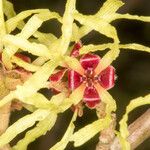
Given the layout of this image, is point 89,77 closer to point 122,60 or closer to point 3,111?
point 3,111

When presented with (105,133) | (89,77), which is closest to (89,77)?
(89,77)

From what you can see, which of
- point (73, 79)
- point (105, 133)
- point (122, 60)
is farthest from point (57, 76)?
point (122, 60)

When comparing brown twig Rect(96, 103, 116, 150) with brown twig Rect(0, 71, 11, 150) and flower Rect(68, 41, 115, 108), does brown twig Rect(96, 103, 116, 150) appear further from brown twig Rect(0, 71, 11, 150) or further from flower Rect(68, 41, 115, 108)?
brown twig Rect(0, 71, 11, 150)

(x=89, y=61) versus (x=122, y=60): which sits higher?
(x=89, y=61)

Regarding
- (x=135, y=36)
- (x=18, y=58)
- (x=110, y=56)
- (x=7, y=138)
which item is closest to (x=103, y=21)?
(x=110, y=56)

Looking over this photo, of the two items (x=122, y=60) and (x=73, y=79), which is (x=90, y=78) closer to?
(x=73, y=79)

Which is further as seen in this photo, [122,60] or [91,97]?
[122,60]

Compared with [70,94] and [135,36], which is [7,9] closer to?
[70,94]

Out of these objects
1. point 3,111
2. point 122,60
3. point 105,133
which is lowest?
point 122,60

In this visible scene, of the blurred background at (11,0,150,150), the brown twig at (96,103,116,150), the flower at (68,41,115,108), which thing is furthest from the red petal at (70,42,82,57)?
the blurred background at (11,0,150,150)
